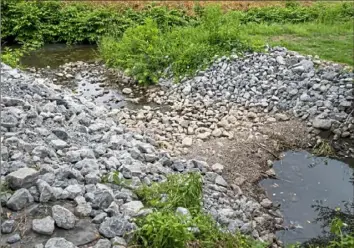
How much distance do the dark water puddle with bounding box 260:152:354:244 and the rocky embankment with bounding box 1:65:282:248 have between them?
22 cm

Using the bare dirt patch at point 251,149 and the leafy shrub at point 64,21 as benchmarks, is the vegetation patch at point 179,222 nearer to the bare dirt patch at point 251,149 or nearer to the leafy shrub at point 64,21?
the bare dirt patch at point 251,149

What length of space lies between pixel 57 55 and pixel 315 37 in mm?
6550

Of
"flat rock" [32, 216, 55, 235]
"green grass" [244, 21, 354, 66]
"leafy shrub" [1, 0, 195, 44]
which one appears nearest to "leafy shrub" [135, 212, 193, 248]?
"flat rock" [32, 216, 55, 235]

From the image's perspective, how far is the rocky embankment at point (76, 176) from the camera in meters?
4.02

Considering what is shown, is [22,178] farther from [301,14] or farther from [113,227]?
[301,14]

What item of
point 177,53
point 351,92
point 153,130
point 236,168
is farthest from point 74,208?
point 177,53

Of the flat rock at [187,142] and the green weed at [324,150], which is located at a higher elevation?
the flat rock at [187,142]

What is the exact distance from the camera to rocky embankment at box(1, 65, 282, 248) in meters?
4.02

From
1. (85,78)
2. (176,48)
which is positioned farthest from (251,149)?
(85,78)

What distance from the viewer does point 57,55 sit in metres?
12.6

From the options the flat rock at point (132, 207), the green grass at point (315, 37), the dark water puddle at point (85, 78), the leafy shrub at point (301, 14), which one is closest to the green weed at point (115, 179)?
the flat rock at point (132, 207)

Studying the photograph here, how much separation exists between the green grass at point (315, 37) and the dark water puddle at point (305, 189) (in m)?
3.16

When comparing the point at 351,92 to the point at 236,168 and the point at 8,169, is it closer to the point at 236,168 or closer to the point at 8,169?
the point at 236,168

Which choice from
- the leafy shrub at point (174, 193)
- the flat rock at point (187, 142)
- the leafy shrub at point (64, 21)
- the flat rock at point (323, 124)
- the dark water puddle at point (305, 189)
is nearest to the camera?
the leafy shrub at point (174, 193)
